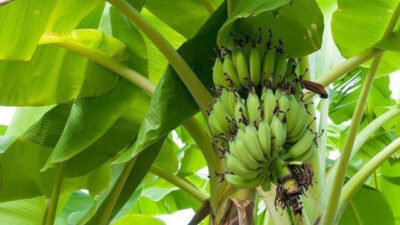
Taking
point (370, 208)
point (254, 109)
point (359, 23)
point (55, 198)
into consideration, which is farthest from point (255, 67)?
point (370, 208)

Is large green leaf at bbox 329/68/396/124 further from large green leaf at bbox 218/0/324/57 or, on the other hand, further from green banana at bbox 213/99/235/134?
green banana at bbox 213/99/235/134

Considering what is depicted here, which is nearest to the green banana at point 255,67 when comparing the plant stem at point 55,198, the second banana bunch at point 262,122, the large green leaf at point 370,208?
the second banana bunch at point 262,122

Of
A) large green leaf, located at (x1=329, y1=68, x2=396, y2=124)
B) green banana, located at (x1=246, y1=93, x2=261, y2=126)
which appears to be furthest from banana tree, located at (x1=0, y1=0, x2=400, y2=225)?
large green leaf, located at (x1=329, y1=68, x2=396, y2=124)

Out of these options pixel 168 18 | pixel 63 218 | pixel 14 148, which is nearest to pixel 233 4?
pixel 168 18

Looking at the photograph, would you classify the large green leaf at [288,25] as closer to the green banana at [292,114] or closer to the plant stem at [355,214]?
the green banana at [292,114]

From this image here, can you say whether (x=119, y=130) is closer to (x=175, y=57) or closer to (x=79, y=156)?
(x=79, y=156)

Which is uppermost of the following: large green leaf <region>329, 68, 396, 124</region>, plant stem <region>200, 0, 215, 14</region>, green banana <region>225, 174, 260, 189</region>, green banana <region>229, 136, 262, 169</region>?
Answer: large green leaf <region>329, 68, 396, 124</region>
